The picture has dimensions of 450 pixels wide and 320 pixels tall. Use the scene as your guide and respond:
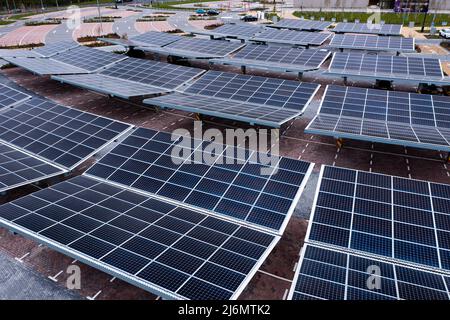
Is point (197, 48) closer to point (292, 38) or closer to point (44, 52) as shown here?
point (292, 38)

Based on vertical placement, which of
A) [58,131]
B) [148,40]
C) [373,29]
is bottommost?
[58,131]

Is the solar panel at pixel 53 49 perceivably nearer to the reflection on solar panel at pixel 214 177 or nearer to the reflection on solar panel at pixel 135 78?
the reflection on solar panel at pixel 135 78

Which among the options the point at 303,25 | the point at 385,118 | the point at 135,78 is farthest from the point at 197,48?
the point at 385,118

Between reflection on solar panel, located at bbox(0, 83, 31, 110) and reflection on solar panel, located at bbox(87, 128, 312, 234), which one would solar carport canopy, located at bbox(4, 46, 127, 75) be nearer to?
reflection on solar panel, located at bbox(0, 83, 31, 110)

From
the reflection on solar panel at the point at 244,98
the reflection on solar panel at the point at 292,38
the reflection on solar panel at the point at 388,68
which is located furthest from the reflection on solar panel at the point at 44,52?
the reflection on solar panel at the point at 388,68

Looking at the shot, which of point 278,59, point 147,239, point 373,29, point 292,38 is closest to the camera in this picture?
point 147,239

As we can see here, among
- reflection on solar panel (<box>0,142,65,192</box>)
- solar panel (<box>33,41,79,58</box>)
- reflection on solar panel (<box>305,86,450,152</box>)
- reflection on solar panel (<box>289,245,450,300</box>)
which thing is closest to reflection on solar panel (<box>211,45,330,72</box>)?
reflection on solar panel (<box>305,86,450,152</box>)
